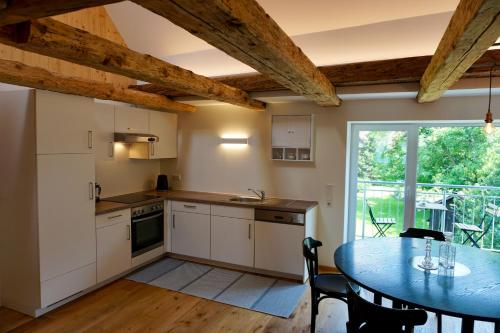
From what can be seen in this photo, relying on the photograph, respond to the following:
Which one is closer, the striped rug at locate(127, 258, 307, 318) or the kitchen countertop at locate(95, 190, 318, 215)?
the striped rug at locate(127, 258, 307, 318)

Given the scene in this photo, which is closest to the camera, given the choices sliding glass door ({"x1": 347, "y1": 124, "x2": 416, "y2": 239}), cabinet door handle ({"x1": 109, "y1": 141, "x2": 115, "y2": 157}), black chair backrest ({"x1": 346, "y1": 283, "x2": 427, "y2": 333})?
black chair backrest ({"x1": 346, "y1": 283, "x2": 427, "y2": 333})

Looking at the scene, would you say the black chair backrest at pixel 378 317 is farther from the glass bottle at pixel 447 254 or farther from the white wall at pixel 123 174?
the white wall at pixel 123 174

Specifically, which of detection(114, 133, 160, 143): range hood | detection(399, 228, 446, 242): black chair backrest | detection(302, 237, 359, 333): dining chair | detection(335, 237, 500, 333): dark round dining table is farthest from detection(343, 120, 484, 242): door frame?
detection(114, 133, 160, 143): range hood

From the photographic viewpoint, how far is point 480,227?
4.24 meters

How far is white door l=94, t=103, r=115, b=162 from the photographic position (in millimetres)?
3775

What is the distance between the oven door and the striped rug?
0.92ft

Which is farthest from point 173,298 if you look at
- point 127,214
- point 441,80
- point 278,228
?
point 441,80

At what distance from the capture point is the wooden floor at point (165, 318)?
113 inches

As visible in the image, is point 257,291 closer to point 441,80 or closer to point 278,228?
point 278,228

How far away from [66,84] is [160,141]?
6.14 ft

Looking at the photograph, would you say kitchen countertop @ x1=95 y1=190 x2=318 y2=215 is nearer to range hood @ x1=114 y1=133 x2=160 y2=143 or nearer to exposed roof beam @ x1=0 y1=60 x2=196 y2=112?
range hood @ x1=114 y1=133 x2=160 y2=143

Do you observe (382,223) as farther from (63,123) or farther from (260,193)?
(63,123)

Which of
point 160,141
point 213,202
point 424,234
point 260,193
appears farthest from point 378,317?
point 160,141

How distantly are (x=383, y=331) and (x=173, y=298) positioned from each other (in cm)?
232
